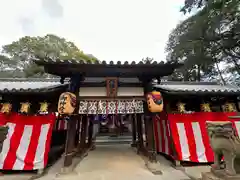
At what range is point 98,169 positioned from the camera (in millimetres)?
5219

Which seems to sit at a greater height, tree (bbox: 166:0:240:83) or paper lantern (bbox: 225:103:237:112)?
tree (bbox: 166:0:240:83)

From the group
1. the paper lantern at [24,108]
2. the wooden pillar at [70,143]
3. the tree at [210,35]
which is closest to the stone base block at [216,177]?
the wooden pillar at [70,143]

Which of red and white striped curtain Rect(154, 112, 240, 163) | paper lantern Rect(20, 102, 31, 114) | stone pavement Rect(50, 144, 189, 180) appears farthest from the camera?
red and white striped curtain Rect(154, 112, 240, 163)

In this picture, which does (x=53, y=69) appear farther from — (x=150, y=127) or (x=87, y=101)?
(x=150, y=127)

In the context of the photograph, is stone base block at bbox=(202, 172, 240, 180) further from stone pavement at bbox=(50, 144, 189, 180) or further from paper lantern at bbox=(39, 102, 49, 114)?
paper lantern at bbox=(39, 102, 49, 114)

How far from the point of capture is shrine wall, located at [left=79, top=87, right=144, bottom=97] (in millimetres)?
5325

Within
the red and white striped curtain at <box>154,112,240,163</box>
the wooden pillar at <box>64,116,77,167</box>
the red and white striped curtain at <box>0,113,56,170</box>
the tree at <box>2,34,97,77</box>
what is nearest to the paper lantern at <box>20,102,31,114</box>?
the red and white striped curtain at <box>0,113,56,170</box>

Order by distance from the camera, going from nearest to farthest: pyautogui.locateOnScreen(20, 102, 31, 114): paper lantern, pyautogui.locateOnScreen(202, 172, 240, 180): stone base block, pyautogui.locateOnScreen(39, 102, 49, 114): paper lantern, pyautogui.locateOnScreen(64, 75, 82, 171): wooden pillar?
pyautogui.locateOnScreen(202, 172, 240, 180): stone base block, pyautogui.locateOnScreen(64, 75, 82, 171): wooden pillar, pyautogui.locateOnScreen(20, 102, 31, 114): paper lantern, pyautogui.locateOnScreen(39, 102, 49, 114): paper lantern

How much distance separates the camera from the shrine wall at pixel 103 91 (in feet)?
17.5

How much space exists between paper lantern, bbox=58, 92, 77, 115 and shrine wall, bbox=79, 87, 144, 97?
0.57 metres

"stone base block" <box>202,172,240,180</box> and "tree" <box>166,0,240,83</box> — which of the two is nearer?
"stone base block" <box>202,172,240,180</box>

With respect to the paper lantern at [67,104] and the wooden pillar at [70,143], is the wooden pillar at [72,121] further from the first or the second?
the paper lantern at [67,104]

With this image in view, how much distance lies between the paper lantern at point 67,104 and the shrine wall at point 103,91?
57 centimetres

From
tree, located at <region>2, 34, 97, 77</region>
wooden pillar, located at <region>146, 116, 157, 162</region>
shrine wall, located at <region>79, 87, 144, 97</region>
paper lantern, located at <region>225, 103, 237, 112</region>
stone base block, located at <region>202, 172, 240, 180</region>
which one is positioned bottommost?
stone base block, located at <region>202, 172, 240, 180</region>
